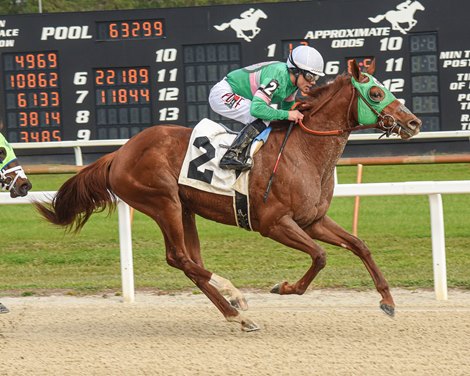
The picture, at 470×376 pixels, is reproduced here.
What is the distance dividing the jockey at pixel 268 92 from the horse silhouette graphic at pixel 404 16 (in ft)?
25.2

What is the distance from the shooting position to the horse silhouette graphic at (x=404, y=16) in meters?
13.5

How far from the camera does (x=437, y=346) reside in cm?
519

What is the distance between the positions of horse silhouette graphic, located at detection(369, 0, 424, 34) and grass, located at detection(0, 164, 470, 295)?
9.44 feet

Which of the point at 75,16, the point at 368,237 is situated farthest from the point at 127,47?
the point at 368,237

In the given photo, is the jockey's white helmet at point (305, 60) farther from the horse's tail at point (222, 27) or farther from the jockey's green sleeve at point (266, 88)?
the horse's tail at point (222, 27)

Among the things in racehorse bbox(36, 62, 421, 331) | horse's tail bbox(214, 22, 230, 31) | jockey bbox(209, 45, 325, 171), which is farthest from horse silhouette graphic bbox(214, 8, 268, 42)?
racehorse bbox(36, 62, 421, 331)

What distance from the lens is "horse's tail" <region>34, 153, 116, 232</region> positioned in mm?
6332

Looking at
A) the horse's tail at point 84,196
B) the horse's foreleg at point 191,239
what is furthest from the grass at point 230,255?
the horse's foreleg at point 191,239

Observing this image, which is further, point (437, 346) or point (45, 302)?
point (45, 302)

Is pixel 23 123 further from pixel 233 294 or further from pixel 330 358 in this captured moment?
pixel 330 358

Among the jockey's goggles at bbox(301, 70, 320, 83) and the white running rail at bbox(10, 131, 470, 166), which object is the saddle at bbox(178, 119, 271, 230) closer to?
the jockey's goggles at bbox(301, 70, 320, 83)

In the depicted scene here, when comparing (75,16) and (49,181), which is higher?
(75,16)

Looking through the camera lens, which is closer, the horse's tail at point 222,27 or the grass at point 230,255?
the grass at point 230,255

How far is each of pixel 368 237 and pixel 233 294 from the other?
396 centimetres
